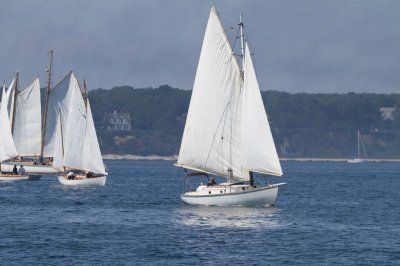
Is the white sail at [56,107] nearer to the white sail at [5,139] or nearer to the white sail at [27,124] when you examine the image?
the white sail at [27,124]

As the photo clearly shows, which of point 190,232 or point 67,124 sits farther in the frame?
point 67,124

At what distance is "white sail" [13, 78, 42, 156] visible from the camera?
134750 mm

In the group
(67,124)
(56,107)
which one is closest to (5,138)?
(56,107)

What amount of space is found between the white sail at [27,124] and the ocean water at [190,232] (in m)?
38.7

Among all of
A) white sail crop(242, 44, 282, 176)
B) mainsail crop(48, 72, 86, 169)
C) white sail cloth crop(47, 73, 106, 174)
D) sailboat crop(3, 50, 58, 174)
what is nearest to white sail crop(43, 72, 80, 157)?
mainsail crop(48, 72, 86, 169)

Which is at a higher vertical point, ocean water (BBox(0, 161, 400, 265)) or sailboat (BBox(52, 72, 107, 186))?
sailboat (BBox(52, 72, 107, 186))

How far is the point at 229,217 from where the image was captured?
7219 centimetres

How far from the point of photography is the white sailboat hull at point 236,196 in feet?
253

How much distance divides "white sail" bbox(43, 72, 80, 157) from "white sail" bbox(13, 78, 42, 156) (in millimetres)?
1990

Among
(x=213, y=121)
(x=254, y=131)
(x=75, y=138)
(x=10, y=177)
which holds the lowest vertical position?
(x=10, y=177)

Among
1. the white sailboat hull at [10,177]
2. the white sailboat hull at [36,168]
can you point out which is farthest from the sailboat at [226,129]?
the white sailboat hull at [36,168]

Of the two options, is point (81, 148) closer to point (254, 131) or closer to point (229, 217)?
point (254, 131)

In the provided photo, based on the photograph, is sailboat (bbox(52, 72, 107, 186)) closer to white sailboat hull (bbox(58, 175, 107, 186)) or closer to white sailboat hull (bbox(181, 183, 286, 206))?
white sailboat hull (bbox(58, 175, 107, 186))

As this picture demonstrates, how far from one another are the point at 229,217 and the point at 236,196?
16.8 ft
